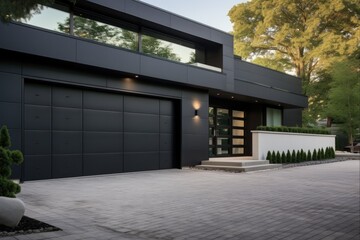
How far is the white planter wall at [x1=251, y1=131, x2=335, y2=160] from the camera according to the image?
1823 cm

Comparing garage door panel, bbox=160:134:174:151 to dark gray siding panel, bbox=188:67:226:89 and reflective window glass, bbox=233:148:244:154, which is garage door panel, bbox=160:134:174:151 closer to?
dark gray siding panel, bbox=188:67:226:89

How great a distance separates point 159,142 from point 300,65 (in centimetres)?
2269

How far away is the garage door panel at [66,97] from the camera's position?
12538mm

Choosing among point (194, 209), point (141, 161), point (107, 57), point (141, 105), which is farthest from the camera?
point (141, 105)

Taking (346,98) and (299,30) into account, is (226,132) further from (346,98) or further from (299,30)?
(299,30)

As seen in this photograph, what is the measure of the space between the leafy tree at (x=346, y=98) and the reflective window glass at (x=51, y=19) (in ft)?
83.8

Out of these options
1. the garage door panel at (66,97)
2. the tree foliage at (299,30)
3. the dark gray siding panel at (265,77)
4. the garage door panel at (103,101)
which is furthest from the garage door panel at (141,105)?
the tree foliage at (299,30)

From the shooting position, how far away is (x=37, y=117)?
39.1ft

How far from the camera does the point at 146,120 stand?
1570cm

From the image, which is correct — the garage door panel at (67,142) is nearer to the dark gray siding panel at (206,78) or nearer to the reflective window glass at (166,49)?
the reflective window glass at (166,49)

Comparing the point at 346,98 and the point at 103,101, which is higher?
the point at 346,98

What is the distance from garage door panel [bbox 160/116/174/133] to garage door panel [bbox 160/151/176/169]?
3.30 feet

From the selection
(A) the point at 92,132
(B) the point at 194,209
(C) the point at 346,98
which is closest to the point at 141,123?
(A) the point at 92,132

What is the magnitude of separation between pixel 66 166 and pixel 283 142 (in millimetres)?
12162
